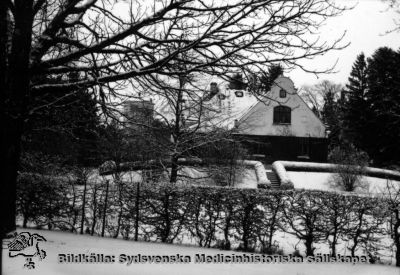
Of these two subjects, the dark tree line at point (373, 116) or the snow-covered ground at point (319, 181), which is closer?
the snow-covered ground at point (319, 181)

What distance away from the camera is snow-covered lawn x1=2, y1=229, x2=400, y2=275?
18.4 ft

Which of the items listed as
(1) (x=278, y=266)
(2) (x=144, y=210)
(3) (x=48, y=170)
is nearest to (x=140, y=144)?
(3) (x=48, y=170)

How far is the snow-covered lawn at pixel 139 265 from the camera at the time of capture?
5.62 meters

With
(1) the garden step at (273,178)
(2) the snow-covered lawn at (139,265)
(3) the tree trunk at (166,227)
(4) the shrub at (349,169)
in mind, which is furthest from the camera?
(1) the garden step at (273,178)

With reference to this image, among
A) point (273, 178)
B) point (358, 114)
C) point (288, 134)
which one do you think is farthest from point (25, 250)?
point (358, 114)

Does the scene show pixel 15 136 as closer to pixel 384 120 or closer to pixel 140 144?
pixel 140 144

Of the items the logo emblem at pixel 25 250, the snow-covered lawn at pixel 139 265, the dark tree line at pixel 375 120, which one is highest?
the dark tree line at pixel 375 120

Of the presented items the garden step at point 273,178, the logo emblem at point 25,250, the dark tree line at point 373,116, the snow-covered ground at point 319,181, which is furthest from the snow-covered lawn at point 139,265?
the dark tree line at point 373,116

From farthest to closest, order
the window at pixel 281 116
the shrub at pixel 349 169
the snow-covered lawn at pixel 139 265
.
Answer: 1. the window at pixel 281 116
2. the shrub at pixel 349 169
3. the snow-covered lawn at pixel 139 265

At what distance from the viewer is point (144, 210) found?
8.23m

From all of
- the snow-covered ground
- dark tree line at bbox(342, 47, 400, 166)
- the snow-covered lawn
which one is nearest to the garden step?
the snow-covered ground

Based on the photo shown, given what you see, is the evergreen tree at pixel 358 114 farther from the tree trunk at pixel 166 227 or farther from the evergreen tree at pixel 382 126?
the tree trunk at pixel 166 227

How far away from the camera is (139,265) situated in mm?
6023

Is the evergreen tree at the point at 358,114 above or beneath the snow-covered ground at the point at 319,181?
above
